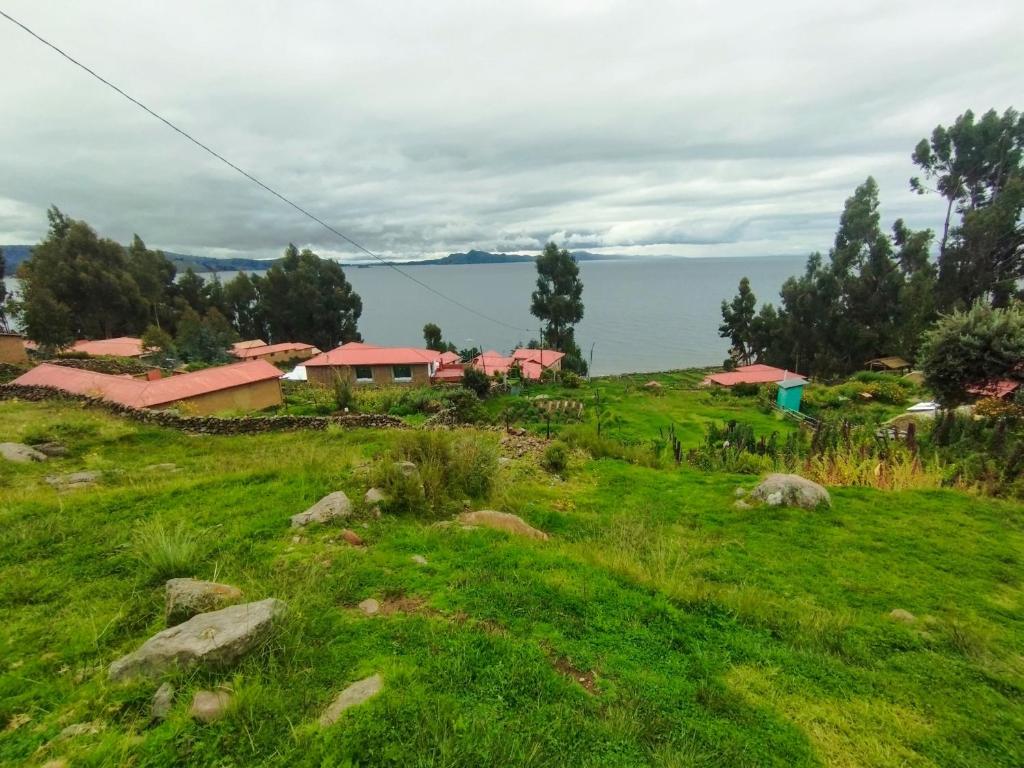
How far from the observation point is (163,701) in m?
2.65

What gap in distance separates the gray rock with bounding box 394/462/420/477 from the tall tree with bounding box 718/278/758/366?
55.2 metres

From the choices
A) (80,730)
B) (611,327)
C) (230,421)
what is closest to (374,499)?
(80,730)

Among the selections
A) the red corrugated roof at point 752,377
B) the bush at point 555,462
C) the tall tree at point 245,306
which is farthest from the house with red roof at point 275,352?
the bush at point 555,462

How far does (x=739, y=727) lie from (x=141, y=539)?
5.75m

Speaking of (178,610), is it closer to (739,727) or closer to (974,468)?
(739,727)

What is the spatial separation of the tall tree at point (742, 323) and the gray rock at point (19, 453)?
58219 millimetres

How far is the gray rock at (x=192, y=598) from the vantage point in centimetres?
340

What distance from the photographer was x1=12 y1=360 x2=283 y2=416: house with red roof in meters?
17.2

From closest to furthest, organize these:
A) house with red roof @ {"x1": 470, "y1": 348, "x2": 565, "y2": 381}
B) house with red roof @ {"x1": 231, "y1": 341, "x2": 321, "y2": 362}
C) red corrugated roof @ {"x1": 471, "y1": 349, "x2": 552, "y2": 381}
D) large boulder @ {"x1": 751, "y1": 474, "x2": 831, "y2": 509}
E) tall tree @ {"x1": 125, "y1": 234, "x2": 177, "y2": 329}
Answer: large boulder @ {"x1": 751, "y1": 474, "x2": 831, "y2": 509} < house with red roof @ {"x1": 470, "y1": 348, "x2": 565, "y2": 381} < red corrugated roof @ {"x1": 471, "y1": 349, "x2": 552, "y2": 381} < house with red roof @ {"x1": 231, "y1": 341, "x2": 321, "y2": 362} < tall tree @ {"x1": 125, "y1": 234, "x2": 177, "y2": 329}

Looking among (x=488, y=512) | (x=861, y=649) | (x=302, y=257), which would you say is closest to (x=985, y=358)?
(x=861, y=649)

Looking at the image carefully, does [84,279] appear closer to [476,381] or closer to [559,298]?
[476,381]

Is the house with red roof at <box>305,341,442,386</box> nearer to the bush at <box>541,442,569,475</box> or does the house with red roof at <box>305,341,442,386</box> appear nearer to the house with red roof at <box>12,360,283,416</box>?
the house with red roof at <box>12,360,283,416</box>

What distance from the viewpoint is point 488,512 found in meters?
6.10

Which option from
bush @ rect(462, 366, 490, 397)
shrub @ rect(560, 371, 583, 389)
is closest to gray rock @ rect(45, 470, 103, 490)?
bush @ rect(462, 366, 490, 397)
